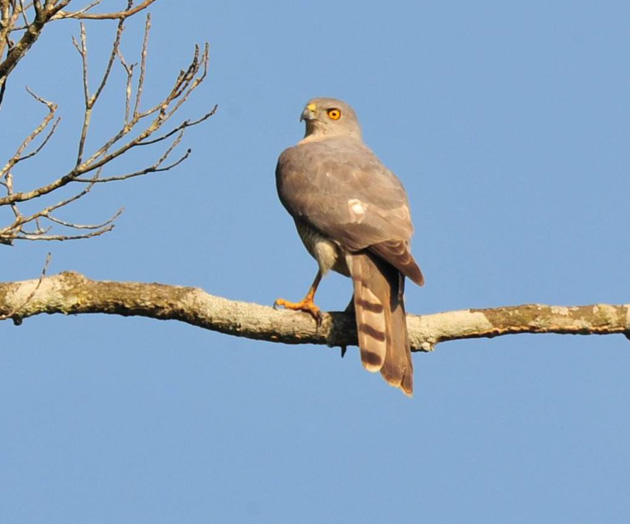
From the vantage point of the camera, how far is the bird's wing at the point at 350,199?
552 cm

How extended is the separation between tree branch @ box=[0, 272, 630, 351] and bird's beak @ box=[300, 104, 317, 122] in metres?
3.04

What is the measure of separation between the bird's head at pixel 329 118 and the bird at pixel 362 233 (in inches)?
26.6

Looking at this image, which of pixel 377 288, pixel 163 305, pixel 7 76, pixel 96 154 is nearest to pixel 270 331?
pixel 163 305

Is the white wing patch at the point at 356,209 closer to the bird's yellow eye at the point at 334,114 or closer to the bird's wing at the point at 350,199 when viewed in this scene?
the bird's wing at the point at 350,199

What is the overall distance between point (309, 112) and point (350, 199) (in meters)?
2.01

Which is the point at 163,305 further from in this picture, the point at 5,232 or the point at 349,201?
the point at 349,201

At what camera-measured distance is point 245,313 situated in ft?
15.0

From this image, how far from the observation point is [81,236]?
4.30 m

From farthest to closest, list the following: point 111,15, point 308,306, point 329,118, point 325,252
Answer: point 329,118 < point 325,252 < point 308,306 < point 111,15

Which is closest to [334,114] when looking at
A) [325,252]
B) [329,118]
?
[329,118]

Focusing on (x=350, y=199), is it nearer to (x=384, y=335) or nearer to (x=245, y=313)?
(x=384, y=335)

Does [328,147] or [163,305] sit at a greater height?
[328,147]

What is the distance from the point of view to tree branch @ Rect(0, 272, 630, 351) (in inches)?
176

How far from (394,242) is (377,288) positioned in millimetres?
305
